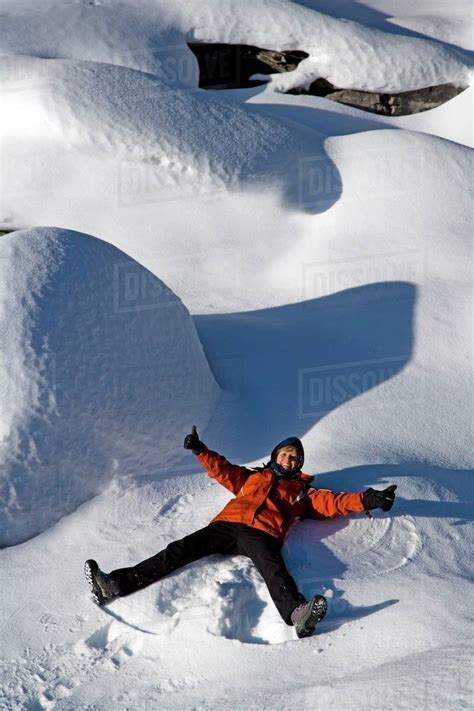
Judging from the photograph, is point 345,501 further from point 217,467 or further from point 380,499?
point 217,467

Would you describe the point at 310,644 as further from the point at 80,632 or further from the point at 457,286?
the point at 457,286

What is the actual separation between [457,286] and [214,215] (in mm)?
2397

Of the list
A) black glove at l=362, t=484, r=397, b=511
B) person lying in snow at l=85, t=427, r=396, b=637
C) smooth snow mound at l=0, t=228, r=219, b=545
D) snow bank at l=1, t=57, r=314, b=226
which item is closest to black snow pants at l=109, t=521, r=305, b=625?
person lying in snow at l=85, t=427, r=396, b=637

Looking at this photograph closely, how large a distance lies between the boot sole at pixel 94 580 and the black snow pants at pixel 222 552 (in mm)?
108

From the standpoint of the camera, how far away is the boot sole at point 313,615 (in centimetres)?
616

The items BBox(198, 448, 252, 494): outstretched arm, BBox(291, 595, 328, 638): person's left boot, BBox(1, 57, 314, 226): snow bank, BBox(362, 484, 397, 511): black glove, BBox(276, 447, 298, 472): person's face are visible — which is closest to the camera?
BBox(291, 595, 328, 638): person's left boot

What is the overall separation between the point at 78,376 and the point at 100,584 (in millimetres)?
1475

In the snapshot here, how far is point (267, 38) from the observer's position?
13.0 meters

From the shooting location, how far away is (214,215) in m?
10.7

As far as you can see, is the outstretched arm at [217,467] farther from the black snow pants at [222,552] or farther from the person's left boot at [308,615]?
the person's left boot at [308,615]

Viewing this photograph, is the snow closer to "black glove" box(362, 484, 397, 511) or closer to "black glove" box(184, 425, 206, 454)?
"black glove" box(362, 484, 397, 511)

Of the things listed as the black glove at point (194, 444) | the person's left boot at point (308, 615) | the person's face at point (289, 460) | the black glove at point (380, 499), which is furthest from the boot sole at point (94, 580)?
the black glove at point (380, 499)

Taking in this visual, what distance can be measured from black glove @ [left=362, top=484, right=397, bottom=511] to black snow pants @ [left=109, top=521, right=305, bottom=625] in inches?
23.2

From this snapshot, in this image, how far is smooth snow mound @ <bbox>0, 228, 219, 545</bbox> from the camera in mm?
7250
